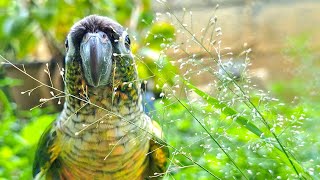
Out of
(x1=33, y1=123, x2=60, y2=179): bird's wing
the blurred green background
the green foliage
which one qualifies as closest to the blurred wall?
the blurred green background

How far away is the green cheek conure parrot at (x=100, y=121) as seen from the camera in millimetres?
1585

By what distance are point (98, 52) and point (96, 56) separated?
0.01 meters

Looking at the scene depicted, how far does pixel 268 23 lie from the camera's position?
461 centimetres

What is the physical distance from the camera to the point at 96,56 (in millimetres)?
1527

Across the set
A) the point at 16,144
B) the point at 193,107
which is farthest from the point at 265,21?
the point at 193,107

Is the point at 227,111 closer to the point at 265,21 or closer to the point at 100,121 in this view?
the point at 100,121

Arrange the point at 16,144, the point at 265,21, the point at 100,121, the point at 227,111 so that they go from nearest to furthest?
the point at 227,111, the point at 100,121, the point at 16,144, the point at 265,21

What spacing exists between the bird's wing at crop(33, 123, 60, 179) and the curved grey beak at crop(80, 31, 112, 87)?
1.21 ft

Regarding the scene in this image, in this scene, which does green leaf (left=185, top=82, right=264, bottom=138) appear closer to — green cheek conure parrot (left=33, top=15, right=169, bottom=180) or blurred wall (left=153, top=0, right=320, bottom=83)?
green cheek conure parrot (left=33, top=15, right=169, bottom=180)

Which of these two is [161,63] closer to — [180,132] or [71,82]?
[71,82]

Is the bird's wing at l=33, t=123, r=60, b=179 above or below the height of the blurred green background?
below

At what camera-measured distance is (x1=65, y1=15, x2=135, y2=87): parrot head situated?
154 cm

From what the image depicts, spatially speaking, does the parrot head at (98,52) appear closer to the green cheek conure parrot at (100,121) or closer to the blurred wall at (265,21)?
the green cheek conure parrot at (100,121)

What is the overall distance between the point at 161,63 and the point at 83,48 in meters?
0.22
